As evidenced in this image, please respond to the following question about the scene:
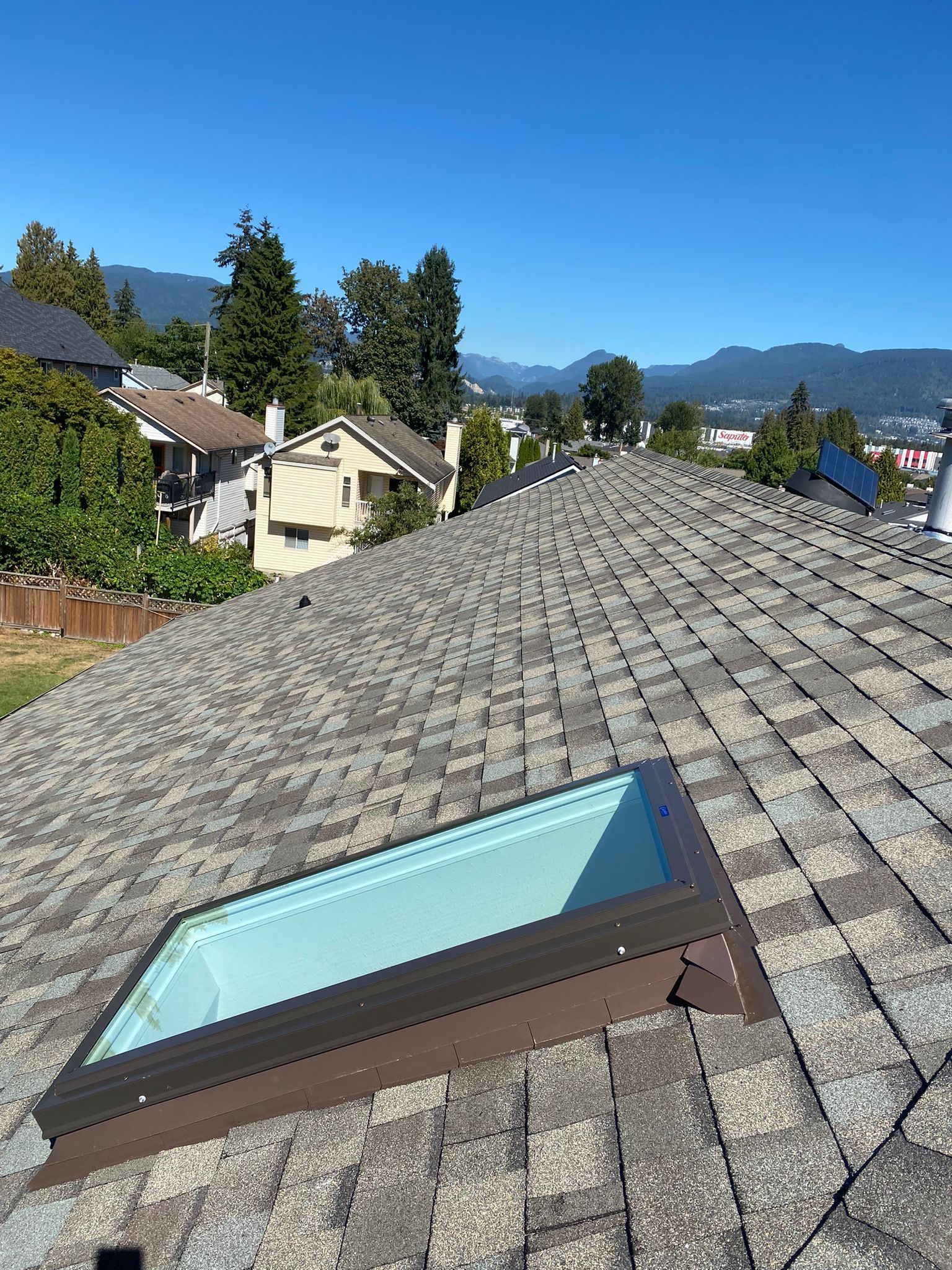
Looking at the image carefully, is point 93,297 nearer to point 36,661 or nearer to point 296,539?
point 296,539

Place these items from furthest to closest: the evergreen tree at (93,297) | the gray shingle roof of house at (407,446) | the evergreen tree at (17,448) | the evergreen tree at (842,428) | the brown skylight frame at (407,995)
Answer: the evergreen tree at (842,428)
the evergreen tree at (93,297)
the gray shingle roof of house at (407,446)
the evergreen tree at (17,448)
the brown skylight frame at (407,995)

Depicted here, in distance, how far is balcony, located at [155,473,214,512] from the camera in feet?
122

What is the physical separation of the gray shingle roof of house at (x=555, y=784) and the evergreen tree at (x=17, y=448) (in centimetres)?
2629

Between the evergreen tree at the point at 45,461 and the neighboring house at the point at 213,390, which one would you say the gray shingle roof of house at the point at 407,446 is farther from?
the neighboring house at the point at 213,390

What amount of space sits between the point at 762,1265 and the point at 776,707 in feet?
9.69

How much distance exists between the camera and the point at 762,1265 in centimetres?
183

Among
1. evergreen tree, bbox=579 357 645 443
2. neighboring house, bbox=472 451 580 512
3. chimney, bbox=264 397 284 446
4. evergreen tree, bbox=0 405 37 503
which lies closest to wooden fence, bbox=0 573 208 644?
evergreen tree, bbox=0 405 37 503

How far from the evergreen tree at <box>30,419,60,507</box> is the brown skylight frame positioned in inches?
1317

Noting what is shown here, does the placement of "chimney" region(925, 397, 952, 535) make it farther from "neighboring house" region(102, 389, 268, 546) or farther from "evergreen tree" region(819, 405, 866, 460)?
"evergreen tree" region(819, 405, 866, 460)

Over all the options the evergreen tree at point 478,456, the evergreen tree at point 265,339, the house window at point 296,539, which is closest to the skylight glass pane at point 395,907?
the house window at point 296,539

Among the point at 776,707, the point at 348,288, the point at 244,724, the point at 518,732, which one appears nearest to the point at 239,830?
the point at 518,732

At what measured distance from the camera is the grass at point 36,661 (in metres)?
22.4

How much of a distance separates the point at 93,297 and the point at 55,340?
45066mm

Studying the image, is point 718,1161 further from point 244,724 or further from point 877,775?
point 244,724
